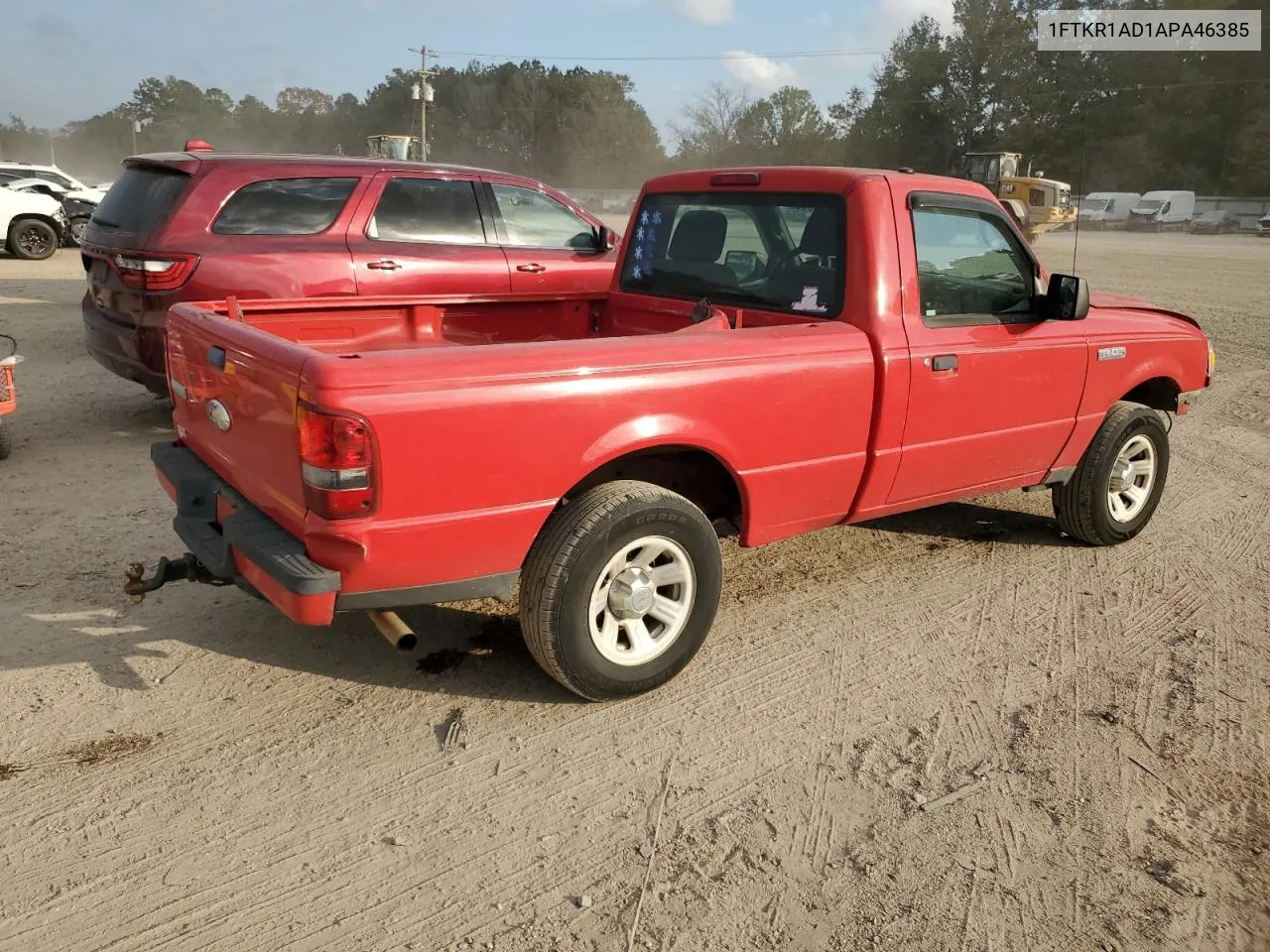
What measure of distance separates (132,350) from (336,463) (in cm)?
421

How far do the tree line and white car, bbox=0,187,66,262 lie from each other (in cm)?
2898

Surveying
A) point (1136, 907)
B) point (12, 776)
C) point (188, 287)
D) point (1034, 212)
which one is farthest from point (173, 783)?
point (1034, 212)

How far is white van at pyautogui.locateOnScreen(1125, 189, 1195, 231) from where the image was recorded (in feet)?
147

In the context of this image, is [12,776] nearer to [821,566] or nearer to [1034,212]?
[821,566]

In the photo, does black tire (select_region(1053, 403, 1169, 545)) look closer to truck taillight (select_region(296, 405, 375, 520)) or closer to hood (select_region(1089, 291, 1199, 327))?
hood (select_region(1089, 291, 1199, 327))

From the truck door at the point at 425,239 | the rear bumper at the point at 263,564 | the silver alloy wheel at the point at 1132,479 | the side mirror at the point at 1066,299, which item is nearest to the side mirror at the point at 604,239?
the truck door at the point at 425,239

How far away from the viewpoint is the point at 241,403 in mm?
3215

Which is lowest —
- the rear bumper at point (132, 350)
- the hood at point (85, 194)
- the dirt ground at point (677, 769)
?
the dirt ground at point (677, 769)

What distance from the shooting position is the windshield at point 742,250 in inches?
158

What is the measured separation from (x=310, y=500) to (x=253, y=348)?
0.57m

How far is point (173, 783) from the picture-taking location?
299cm

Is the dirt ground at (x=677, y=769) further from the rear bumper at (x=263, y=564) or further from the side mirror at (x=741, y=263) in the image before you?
the side mirror at (x=741, y=263)

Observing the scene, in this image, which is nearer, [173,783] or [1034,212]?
[173,783]

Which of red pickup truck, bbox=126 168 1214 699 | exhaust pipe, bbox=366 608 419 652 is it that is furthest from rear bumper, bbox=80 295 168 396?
exhaust pipe, bbox=366 608 419 652
